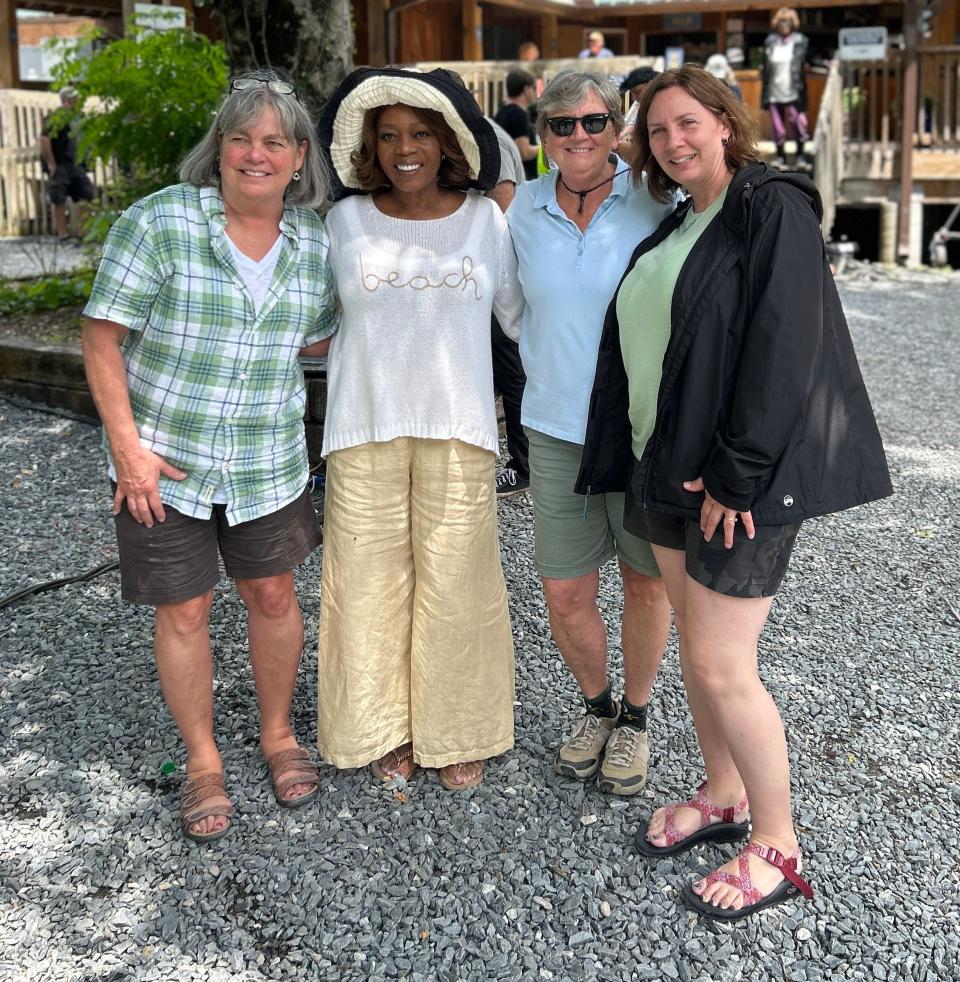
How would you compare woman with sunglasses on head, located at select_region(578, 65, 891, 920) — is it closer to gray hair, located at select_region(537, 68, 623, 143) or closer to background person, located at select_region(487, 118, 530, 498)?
gray hair, located at select_region(537, 68, 623, 143)

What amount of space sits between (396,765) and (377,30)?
14020 mm

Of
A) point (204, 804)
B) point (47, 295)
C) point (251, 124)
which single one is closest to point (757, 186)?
point (251, 124)

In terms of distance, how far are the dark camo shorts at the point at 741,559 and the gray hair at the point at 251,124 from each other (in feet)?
3.99

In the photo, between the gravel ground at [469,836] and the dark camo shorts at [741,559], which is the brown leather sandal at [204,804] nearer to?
the gravel ground at [469,836]

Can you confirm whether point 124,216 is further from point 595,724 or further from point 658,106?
point 595,724

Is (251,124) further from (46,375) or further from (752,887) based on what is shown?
(46,375)

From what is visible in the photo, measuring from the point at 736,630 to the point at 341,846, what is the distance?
1142mm

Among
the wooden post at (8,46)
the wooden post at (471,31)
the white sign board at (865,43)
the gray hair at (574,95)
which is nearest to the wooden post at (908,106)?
the white sign board at (865,43)

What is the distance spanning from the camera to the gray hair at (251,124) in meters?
2.48

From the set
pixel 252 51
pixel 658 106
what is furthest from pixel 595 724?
pixel 252 51

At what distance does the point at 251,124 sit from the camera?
8.06 ft

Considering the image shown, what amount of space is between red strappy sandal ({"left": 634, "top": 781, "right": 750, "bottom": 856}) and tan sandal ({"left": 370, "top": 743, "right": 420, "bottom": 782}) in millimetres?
672

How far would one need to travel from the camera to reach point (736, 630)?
231 centimetres

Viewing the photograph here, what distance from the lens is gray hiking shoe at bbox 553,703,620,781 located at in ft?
9.81
